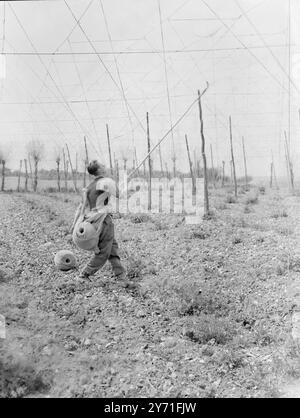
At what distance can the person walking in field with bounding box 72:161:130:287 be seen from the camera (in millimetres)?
5551

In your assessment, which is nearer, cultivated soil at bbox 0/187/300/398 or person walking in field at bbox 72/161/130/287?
cultivated soil at bbox 0/187/300/398

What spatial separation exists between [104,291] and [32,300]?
1.01 m

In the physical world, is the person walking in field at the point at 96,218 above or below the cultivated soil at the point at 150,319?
above

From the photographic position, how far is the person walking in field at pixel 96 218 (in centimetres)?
555

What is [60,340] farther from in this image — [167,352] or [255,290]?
[255,290]

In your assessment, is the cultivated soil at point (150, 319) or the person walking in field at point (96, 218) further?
the person walking in field at point (96, 218)

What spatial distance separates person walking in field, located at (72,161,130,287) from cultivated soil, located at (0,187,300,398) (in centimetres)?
78

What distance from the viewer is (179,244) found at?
9.16 metres

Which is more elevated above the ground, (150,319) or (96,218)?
(96,218)

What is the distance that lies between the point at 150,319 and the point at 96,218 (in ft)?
4.95

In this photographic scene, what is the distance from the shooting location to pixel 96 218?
5.68 meters

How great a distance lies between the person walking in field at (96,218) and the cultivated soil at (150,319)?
778mm

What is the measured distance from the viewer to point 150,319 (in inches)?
223
